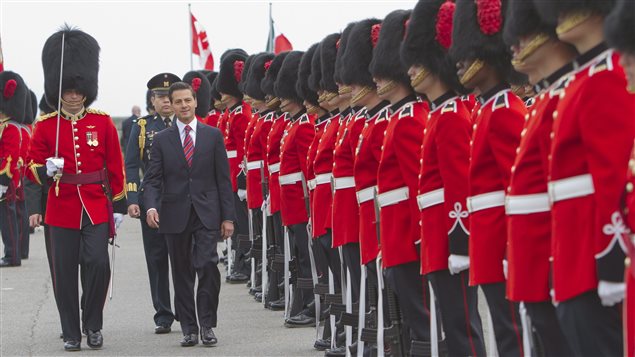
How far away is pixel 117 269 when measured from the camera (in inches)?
569

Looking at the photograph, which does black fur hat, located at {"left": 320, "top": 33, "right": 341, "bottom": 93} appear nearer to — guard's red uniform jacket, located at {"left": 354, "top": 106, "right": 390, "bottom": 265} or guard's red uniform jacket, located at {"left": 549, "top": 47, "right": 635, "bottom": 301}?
guard's red uniform jacket, located at {"left": 354, "top": 106, "right": 390, "bottom": 265}

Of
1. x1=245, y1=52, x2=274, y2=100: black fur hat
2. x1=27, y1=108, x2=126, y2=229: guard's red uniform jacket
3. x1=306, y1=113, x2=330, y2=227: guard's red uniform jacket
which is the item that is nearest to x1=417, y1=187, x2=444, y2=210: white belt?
x1=306, y1=113, x2=330, y2=227: guard's red uniform jacket

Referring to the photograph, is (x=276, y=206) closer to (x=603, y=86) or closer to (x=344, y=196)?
(x=344, y=196)

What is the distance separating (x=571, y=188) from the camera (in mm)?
3963

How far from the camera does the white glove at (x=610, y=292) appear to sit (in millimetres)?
3738

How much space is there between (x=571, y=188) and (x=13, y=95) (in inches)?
504

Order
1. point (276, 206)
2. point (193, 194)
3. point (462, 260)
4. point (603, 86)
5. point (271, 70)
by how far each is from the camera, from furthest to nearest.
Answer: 1. point (271, 70)
2. point (276, 206)
3. point (193, 194)
4. point (462, 260)
5. point (603, 86)

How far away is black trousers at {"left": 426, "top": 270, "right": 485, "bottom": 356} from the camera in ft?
18.0

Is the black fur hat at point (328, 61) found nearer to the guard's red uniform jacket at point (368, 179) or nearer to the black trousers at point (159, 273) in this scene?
the black trousers at point (159, 273)

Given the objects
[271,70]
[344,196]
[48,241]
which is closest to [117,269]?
[271,70]

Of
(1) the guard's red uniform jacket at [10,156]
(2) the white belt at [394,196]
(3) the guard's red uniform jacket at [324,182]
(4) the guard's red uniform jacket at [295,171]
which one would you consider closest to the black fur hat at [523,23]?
(2) the white belt at [394,196]

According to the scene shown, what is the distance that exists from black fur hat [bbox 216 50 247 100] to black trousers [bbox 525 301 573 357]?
9.05m

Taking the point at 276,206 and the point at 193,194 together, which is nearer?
the point at 193,194

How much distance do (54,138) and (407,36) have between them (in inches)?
134
